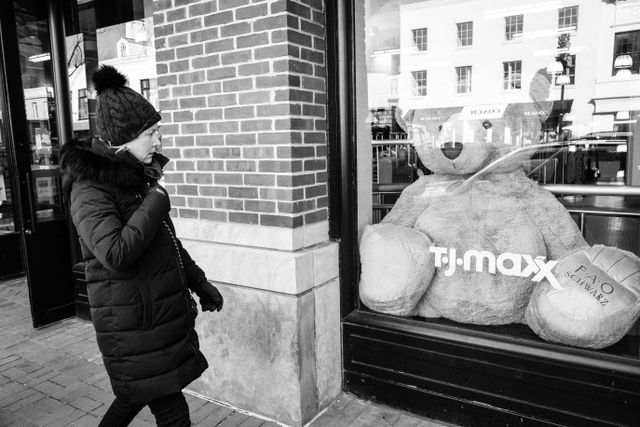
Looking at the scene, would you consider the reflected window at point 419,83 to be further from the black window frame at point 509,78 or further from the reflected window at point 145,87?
the reflected window at point 145,87

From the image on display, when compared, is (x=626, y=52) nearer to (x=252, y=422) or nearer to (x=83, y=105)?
(x=252, y=422)

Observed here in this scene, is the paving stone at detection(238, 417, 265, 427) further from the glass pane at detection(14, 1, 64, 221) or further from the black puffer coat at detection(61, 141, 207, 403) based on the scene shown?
the glass pane at detection(14, 1, 64, 221)

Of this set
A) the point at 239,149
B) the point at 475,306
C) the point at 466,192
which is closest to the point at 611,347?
the point at 475,306

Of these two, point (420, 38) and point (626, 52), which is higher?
point (420, 38)

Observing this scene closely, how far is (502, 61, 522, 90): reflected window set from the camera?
114 inches

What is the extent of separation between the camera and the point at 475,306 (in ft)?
9.75

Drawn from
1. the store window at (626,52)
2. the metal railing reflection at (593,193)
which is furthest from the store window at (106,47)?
the store window at (626,52)

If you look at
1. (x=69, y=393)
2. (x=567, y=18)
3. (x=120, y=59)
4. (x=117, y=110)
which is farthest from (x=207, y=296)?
(x=120, y=59)

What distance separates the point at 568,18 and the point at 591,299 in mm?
1516

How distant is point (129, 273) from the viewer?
2.05 m

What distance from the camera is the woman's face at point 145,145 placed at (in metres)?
2.12

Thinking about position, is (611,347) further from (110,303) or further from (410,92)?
(110,303)

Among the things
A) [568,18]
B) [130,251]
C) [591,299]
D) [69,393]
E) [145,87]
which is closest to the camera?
[130,251]

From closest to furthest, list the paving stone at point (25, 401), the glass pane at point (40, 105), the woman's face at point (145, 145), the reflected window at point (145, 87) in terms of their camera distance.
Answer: the woman's face at point (145, 145) < the paving stone at point (25, 401) < the reflected window at point (145, 87) < the glass pane at point (40, 105)
